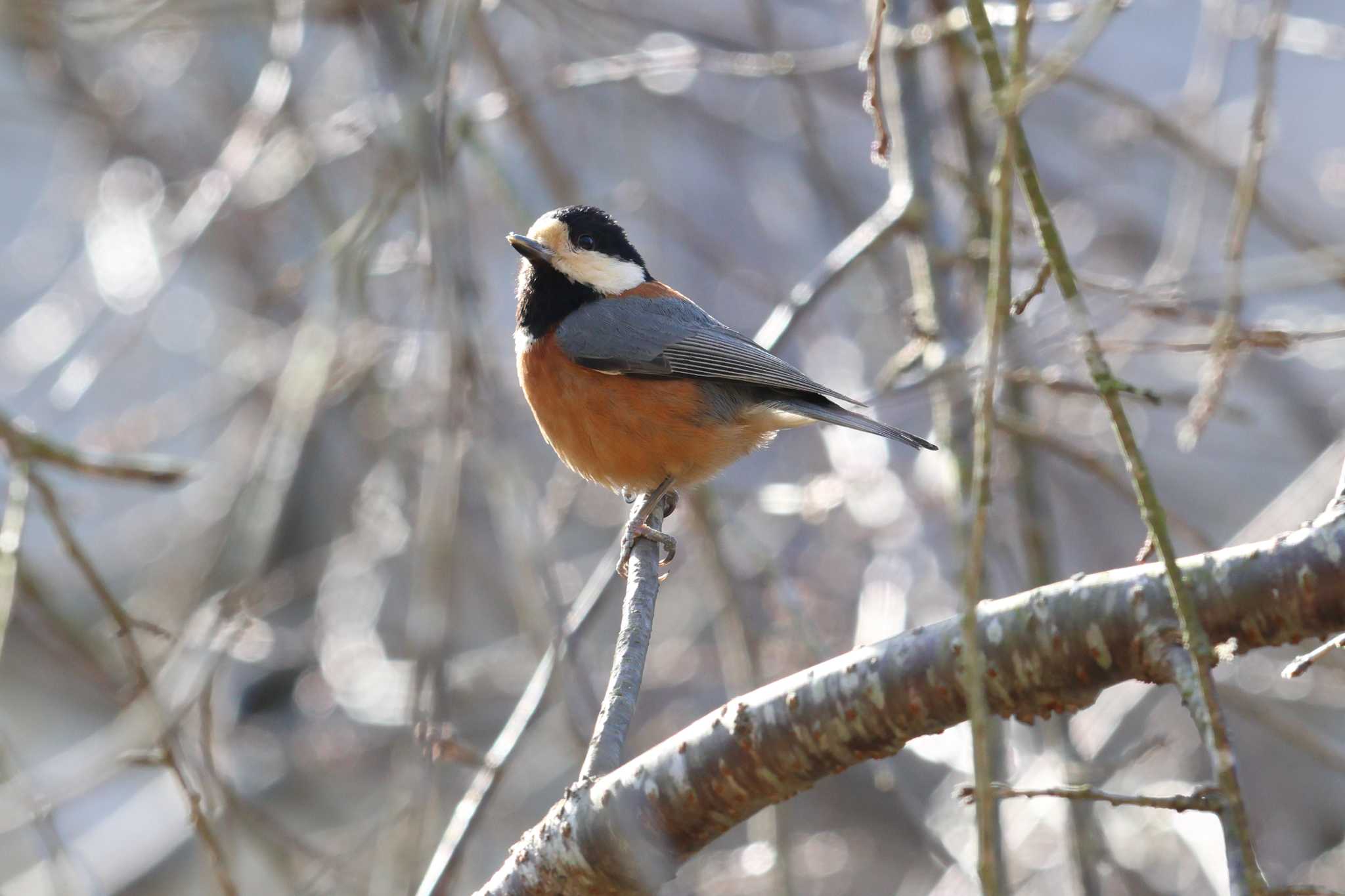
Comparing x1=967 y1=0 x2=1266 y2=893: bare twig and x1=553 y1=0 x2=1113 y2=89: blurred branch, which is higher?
x1=553 y1=0 x2=1113 y2=89: blurred branch

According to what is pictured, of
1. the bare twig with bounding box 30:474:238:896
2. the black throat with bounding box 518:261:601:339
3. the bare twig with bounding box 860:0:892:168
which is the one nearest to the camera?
the bare twig with bounding box 860:0:892:168

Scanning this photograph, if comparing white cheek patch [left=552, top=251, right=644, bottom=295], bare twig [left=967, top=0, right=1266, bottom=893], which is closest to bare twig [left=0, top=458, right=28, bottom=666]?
white cheek patch [left=552, top=251, right=644, bottom=295]

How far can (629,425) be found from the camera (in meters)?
4.30

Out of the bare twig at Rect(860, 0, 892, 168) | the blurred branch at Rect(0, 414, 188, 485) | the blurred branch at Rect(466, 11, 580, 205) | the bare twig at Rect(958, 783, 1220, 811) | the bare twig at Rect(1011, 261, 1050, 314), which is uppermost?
the blurred branch at Rect(466, 11, 580, 205)

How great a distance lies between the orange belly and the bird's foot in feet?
1.52

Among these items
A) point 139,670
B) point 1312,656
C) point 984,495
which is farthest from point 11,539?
point 1312,656

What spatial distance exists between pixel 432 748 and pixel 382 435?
280cm

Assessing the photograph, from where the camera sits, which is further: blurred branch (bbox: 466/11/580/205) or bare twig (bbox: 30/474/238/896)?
blurred branch (bbox: 466/11/580/205)

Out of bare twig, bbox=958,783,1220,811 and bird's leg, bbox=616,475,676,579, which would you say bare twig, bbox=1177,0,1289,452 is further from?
bare twig, bbox=958,783,1220,811

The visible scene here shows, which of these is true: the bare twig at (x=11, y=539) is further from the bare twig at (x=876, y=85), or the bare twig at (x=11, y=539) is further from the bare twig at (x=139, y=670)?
the bare twig at (x=876, y=85)

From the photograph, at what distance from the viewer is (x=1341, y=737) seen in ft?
22.5

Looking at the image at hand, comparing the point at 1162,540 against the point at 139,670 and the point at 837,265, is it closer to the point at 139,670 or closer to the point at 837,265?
the point at 139,670

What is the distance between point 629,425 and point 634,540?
2.18 ft

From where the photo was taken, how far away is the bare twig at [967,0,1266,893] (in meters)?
1.57
